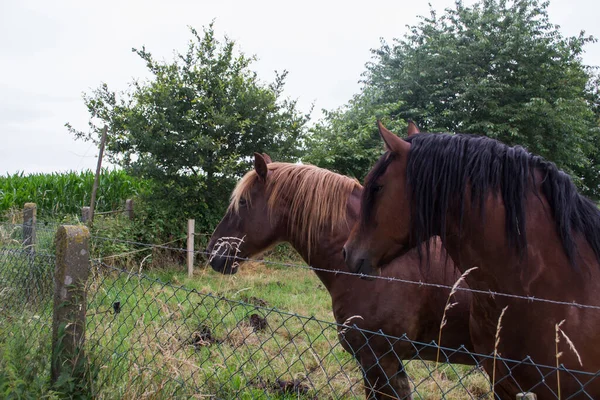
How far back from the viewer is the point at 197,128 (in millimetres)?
8836

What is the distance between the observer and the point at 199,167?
895 centimetres

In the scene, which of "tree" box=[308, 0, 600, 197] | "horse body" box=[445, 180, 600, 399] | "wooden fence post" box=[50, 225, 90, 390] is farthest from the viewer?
"tree" box=[308, 0, 600, 197]

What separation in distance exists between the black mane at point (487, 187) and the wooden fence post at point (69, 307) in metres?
1.92

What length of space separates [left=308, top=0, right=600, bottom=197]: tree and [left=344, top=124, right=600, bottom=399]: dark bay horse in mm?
14315

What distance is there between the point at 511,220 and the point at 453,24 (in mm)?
18808

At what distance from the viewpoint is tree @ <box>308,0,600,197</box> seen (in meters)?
15.6

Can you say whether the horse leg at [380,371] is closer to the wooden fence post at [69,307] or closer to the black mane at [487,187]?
the black mane at [487,187]

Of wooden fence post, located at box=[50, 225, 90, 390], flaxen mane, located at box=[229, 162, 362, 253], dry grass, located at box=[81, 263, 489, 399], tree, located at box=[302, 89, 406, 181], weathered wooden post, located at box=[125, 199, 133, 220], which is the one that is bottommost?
dry grass, located at box=[81, 263, 489, 399]

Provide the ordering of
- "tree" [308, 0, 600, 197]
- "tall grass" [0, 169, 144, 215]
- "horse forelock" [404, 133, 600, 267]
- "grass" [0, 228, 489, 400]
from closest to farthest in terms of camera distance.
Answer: "horse forelock" [404, 133, 600, 267]
"grass" [0, 228, 489, 400]
"tall grass" [0, 169, 144, 215]
"tree" [308, 0, 600, 197]

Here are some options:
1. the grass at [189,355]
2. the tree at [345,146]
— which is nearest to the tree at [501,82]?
the tree at [345,146]

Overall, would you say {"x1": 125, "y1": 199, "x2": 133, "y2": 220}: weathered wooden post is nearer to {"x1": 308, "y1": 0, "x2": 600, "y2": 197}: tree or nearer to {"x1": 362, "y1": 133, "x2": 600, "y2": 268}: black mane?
{"x1": 362, "y1": 133, "x2": 600, "y2": 268}: black mane

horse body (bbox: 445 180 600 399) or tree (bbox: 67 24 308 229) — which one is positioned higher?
tree (bbox: 67 24 308 229)

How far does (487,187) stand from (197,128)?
7717mm

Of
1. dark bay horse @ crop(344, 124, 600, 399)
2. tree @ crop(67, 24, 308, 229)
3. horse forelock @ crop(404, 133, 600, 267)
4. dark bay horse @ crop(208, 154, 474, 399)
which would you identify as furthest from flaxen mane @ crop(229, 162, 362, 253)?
tree @ crop(67, 24, 308, 229)
